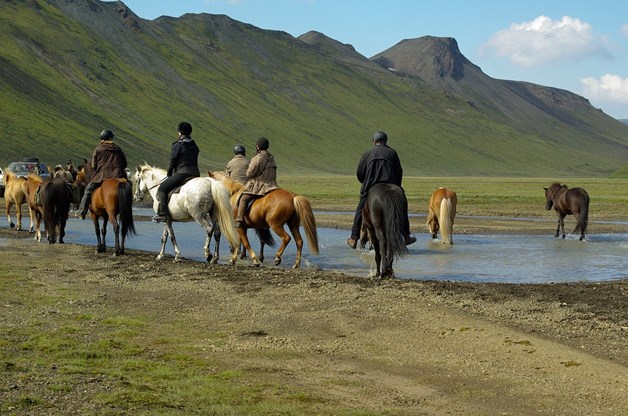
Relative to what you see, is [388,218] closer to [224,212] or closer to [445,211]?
[224,212]

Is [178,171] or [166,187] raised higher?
[178,171]

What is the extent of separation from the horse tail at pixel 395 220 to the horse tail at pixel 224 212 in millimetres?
3771

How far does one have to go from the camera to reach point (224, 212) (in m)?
18.1

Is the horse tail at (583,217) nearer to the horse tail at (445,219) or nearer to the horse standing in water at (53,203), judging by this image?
the horse tail at (445,219)

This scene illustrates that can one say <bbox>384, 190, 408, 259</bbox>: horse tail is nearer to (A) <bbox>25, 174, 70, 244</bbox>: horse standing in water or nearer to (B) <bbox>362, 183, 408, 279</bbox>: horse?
(B) <bbox>362, 183, 408, 279</bbox>: horse

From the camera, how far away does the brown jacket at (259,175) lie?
1858 centimetres

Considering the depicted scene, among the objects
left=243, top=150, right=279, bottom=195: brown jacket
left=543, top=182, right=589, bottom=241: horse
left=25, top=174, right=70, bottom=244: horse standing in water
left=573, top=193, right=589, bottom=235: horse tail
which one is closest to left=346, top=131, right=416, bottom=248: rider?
left=243, top=150, right=279, bottom=195: brown jacket

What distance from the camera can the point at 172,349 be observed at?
33.6 feet

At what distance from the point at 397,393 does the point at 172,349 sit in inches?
113

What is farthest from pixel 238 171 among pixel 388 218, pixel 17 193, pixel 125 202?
pixel 17 193

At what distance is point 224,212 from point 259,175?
1.21 meters

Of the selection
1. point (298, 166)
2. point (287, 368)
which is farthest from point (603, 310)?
point (298, 166)

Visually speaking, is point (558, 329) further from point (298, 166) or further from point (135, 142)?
point (298, 166)

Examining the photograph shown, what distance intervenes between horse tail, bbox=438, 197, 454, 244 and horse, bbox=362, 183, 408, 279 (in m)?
9.89
